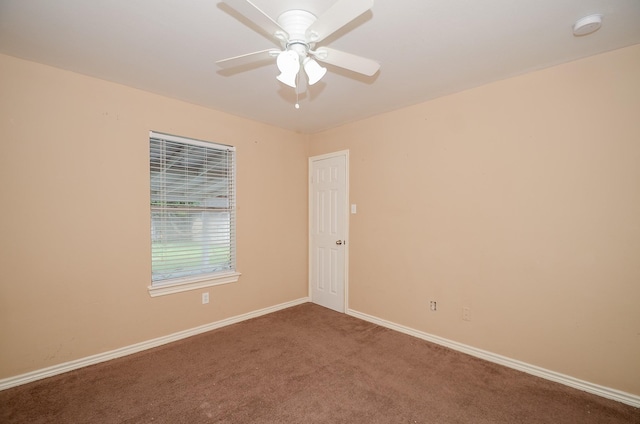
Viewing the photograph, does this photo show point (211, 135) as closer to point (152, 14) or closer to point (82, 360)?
point (152, 14)

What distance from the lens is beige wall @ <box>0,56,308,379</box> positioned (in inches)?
86.9

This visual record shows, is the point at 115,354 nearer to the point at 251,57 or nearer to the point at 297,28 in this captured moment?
the point at 251,57

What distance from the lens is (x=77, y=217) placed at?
8.06ft

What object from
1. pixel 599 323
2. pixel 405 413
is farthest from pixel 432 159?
pixel 405 413

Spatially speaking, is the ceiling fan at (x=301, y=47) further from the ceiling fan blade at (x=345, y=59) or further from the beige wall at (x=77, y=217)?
the beige wall at (x=77, y=217)

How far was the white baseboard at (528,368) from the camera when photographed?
202cm

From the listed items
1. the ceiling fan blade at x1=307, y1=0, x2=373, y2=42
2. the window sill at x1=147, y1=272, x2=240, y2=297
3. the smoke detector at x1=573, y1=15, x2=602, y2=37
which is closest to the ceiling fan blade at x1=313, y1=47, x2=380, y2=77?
the ceiling fan blade at x1=307, y1=0, x2=373, y2=42

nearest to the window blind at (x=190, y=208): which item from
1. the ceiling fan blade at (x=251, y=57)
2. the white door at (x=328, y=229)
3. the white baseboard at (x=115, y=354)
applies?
the white baseboard at (x=115, y=354)

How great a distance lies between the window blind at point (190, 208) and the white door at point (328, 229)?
3.95ft

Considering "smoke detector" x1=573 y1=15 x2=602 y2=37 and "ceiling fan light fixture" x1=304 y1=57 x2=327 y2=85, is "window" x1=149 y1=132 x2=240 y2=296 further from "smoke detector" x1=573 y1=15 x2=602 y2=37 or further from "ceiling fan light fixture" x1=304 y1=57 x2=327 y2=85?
"smoke detector" x1=573 y1=15 x2=602 y2=37

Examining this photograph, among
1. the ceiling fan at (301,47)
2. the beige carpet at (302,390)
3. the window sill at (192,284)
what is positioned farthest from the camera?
the window sill at (192,284)

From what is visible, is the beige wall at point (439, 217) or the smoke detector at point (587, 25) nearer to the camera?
the smoke detector at point (587, 25)

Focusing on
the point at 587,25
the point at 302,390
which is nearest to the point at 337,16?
the point at 587,25

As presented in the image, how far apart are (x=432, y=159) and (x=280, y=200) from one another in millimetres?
2014
